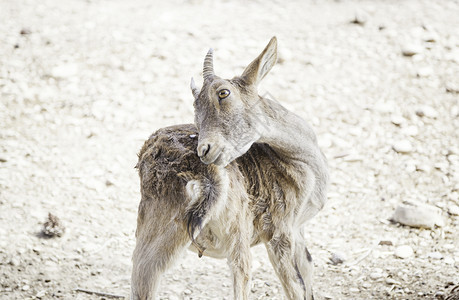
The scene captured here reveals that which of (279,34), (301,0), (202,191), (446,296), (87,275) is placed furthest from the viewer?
(301,0)

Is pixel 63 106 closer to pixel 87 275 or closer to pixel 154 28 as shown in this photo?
pixel 154 28

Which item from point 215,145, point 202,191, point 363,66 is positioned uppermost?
point 215,145

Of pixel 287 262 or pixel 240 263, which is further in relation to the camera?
pixel 287 262

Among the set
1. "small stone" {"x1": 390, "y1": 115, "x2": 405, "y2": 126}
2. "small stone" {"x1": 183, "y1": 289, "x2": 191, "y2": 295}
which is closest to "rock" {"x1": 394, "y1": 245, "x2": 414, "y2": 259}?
"small stone" {"x1": 183, "y1": 289, "x2": 191, "y2": 295}

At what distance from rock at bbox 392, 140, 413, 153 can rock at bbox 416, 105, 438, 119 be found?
649mm

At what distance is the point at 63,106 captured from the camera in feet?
27.3

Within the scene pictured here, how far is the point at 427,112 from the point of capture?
26.2 feet

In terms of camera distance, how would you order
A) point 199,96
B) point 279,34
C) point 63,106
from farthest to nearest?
point 279,34 → point 63,106 → point 199,96

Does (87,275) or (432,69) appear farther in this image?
(432,69)

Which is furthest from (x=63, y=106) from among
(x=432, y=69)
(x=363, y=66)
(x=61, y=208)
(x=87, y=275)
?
(x=432, y=69)

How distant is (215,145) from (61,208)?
3.34 m

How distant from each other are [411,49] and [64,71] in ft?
18.1

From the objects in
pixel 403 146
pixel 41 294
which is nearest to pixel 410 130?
pixel 403 146

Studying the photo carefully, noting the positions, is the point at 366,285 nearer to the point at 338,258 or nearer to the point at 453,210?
the point at 338,258
